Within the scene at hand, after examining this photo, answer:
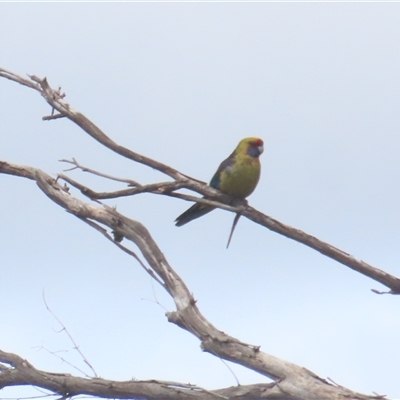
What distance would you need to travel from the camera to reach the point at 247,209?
225 inches

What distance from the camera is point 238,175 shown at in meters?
7.46

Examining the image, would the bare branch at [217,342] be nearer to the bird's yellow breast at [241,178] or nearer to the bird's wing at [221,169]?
the bird's yellow breast at [241,178]

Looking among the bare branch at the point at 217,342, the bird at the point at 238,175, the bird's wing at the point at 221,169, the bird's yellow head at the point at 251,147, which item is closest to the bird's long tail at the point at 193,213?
the bird at the point at 238,175

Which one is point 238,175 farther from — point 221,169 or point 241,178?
point 221,169

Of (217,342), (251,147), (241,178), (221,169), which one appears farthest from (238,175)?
(217,342)

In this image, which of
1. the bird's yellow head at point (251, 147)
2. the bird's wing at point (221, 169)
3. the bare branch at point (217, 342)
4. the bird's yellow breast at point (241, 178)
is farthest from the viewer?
the bird's yellow head at point (251, 147)

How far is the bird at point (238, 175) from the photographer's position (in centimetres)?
720

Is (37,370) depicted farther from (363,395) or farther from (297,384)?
(363,395)

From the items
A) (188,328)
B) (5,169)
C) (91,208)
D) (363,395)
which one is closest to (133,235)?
(91,208)

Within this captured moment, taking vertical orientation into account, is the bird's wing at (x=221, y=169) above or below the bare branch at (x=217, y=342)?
above

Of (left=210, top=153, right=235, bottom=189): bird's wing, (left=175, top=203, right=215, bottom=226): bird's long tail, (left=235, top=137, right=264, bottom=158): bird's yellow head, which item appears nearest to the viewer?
(left=175, top=203, right=215, bottom=226): bird's long tail

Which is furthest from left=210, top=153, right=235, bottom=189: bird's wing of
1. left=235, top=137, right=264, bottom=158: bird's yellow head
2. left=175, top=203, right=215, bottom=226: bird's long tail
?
left=175, top=203, right=215, bottom=226: bird's long tail

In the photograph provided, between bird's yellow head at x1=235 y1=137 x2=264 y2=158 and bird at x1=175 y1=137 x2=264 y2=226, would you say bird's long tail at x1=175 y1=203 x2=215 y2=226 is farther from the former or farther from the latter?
bird's yellow head at x1=235 y1=137 x2=264 y2=158

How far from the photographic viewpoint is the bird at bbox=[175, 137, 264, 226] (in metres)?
7.20
